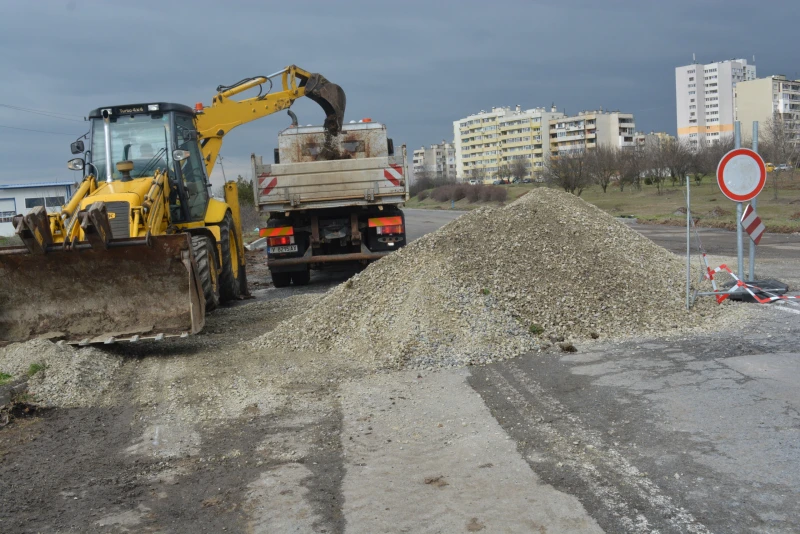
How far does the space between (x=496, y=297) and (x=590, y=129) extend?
470 ft

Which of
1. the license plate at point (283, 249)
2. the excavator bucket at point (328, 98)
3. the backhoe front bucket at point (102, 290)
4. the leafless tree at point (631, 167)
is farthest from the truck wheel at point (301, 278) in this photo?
the leafless tree at point (631, 167)

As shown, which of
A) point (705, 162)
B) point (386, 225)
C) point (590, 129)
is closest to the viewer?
point (386, 225)

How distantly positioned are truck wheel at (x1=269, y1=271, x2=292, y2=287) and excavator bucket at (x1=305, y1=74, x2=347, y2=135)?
10.7ft

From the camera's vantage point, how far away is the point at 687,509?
4129 mm

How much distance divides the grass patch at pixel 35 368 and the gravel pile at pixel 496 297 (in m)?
2.44

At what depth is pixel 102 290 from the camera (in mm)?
9227

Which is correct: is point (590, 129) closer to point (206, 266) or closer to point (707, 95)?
point (707, 95)

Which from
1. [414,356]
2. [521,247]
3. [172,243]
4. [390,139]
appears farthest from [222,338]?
[390,139]

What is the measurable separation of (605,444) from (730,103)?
17127cm

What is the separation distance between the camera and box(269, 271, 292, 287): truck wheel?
653 inches

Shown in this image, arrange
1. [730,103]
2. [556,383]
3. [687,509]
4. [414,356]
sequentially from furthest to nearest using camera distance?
[730,103] < [414,356] < [556,383] < [687,509]

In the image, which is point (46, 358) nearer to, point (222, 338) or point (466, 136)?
point (222, 338)

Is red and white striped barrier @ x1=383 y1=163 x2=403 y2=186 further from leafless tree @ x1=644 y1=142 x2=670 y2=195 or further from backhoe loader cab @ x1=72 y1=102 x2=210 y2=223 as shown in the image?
leafless tree @ x1=644 y1=142 x2=670 y2=195

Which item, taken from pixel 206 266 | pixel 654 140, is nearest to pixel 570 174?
pixel 654 140
